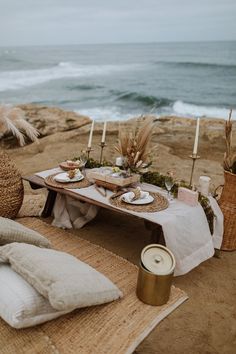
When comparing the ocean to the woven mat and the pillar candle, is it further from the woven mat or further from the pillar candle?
the woven mat

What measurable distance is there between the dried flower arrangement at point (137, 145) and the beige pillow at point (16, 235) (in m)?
0.97

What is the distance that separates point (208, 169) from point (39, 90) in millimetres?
14802

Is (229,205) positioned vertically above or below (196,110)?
above

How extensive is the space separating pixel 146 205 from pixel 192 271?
65cm

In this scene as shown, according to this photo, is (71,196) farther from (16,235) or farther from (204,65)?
(204,65)

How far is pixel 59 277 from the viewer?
1528 mm

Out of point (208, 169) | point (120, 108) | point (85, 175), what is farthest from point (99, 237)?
point (120, 108)

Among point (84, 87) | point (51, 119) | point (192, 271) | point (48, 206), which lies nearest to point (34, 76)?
point (84, 87)

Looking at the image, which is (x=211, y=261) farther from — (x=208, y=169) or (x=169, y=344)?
(x=208, y=169)

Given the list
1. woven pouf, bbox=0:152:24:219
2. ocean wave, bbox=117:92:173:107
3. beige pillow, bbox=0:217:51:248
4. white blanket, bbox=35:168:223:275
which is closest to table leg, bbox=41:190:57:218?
woven pouf, bbox=0:152:24:219

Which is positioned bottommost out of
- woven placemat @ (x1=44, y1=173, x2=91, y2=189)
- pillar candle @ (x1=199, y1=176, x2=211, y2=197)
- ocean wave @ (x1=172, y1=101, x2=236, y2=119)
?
ocean wave @ (x1=172, y1=101, x2=236, y2=119)

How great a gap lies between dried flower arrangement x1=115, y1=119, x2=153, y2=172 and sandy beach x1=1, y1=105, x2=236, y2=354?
0.38 feet

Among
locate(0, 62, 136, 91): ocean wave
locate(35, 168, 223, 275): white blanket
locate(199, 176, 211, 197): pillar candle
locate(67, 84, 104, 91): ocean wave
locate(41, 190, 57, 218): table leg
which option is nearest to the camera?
locate(35, 168, 223, 275): white blanket

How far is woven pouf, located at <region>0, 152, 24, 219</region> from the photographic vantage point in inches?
113
